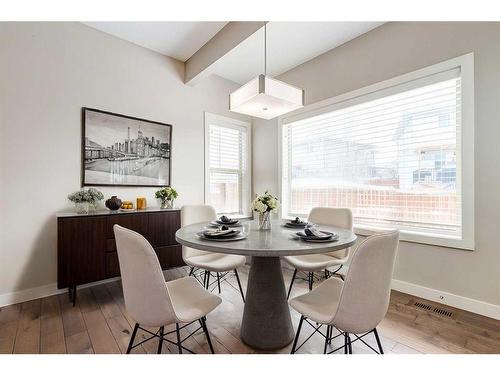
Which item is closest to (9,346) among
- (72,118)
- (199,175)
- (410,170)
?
(72,118)

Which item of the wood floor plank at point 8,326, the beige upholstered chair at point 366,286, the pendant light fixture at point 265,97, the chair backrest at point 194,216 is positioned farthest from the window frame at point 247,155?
the beige upholstered chair at point 366,286

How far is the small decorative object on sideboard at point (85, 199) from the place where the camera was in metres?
2.41

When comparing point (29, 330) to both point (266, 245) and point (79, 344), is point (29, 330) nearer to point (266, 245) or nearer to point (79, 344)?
point (79, 344)

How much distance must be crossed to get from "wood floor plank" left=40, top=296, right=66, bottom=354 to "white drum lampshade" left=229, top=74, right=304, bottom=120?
2.18 metres


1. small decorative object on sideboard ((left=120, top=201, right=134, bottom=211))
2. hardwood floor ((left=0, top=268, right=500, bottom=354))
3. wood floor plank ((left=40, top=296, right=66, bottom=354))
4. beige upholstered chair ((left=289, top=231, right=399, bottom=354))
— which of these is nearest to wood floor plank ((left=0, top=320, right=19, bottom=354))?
hardwood floor ((left=0, top=268, right=500, bottom=354))

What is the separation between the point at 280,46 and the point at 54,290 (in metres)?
3.78

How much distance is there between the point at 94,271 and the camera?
2355mm

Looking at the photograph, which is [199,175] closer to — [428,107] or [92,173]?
[92,173]

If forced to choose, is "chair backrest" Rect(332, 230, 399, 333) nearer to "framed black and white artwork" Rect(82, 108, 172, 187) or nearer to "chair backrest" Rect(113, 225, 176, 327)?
"chair backrest" Rect(113, 225, 176, 327)

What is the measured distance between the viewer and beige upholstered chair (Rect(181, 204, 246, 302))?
6.77ft

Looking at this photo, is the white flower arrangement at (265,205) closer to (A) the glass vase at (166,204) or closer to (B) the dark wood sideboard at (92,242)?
(B) the dark wood sideboard at (92,242)

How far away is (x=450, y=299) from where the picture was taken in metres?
2.22

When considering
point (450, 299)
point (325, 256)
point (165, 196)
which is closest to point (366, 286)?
point (325, 256)

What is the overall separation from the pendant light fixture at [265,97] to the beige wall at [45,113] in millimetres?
1725
